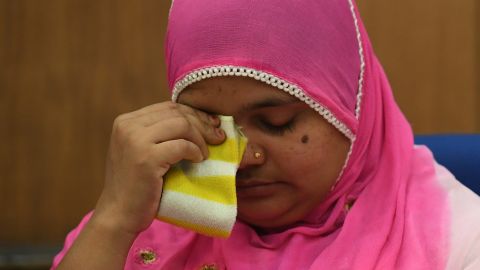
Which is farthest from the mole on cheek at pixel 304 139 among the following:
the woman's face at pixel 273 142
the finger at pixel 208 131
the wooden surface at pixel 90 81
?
the wooden surface at pixel 90 81

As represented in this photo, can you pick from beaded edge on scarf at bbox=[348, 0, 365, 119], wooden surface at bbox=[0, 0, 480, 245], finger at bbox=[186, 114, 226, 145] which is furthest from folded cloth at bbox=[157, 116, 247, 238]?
wooden surface at bbox=[0, 0, 480, 245]

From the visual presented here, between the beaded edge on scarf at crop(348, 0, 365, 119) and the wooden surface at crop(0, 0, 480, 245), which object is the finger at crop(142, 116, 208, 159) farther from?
the wooden surface at crop(0, 0, 480, 245)

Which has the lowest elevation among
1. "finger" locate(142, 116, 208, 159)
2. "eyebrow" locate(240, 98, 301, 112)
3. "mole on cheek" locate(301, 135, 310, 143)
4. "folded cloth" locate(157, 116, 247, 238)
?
"folded cloth" locate(157, 116, 247, 238)

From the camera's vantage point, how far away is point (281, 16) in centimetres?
105

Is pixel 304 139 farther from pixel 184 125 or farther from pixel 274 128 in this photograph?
pixel 184 125

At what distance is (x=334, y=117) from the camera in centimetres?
108

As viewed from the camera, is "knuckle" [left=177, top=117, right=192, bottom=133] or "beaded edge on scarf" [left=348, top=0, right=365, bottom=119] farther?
"beaded edge on scarf" [left=348, top=0, right=365, bottom=119]

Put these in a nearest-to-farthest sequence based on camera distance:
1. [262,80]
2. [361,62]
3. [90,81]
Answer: [262,80] < [361,62] < [90,81]

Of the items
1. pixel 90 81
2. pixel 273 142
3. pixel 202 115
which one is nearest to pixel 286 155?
pixel 273 142

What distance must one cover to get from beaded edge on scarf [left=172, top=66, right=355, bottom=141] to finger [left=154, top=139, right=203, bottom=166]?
94mm

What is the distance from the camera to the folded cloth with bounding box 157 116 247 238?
1.03 m

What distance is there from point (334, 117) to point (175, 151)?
24 centimetres

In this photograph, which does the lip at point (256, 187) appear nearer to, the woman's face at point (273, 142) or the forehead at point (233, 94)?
the woman's face at point (273, 142)

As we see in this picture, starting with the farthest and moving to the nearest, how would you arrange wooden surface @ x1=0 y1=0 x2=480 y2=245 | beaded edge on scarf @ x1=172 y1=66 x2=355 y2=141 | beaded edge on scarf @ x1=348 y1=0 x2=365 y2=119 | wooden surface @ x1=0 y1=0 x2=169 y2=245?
wooden surface @ x1=0 y1=0 x2=169 y2=245 → wooden surface @ x1=0 y1=0 x2=480 y2=245 → beaded edge on scarf @ x1=348 y1=0 x2=365 y2=119 → beaded edge on scarf @ x1=172 y1=66 x2=355 y2=141
